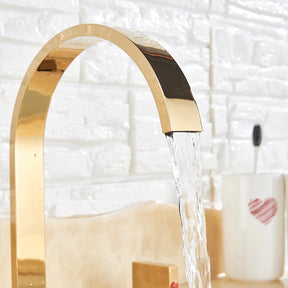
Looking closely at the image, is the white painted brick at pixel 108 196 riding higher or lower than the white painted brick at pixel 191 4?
lower

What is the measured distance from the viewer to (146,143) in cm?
79

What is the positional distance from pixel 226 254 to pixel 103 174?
0.25 meters

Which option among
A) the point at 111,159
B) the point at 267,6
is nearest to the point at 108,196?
the point at 111,159

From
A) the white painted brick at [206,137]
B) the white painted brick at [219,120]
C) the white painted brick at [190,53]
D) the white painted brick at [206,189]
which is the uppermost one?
the white painted brick at [190,53]

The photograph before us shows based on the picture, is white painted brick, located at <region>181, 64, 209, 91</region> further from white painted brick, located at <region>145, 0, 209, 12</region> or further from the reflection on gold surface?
the reflection on gold surface

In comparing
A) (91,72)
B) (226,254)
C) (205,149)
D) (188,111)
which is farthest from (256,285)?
(188,111)

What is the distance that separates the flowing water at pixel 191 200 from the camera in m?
0.36

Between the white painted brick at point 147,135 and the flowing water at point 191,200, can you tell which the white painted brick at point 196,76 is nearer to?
the white painted brick at point 147,135

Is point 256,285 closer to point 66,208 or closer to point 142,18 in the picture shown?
point 66,208

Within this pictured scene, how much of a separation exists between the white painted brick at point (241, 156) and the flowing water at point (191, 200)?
532 millimetres

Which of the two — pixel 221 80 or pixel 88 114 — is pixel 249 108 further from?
pixel 88 114

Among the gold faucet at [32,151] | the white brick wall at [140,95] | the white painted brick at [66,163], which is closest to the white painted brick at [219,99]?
the white brick wall at [140,95]

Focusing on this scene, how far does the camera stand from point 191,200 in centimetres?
38

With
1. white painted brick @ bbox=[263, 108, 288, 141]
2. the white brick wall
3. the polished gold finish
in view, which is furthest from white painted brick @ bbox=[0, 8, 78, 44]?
white painted brick @ bbox=[263, 108, 288, 141]
